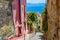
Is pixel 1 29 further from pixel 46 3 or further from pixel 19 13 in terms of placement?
pixel 46 3

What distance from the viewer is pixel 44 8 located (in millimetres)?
2871

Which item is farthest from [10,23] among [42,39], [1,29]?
[42,39]

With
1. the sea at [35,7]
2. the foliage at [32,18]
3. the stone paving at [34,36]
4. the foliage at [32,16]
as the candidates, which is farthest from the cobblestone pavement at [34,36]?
the sea at [35,7]

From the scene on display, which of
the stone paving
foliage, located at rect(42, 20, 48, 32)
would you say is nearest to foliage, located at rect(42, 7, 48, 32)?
foliage, located at rect(42, 20, 48, 32)

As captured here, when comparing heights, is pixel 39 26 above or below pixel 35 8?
below

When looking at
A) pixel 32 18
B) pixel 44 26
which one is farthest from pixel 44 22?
pixel 32 18

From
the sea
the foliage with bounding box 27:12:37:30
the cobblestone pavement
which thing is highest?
the sea

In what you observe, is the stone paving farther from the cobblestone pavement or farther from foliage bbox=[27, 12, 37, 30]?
foliage bbox=[27, 12, 37, 30]

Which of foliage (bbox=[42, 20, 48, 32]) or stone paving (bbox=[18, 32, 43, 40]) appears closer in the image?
foliage (bbox=[42, 20, 48, 32])

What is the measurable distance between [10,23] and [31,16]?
386mm

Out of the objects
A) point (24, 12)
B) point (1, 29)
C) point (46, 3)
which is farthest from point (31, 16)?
point (1, 29)

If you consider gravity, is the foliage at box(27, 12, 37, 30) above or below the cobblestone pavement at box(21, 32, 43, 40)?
above

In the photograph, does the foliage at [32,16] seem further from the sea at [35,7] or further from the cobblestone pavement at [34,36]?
the cobblestone pavement at [34,36]

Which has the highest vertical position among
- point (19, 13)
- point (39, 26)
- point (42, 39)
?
point (19, 13)
